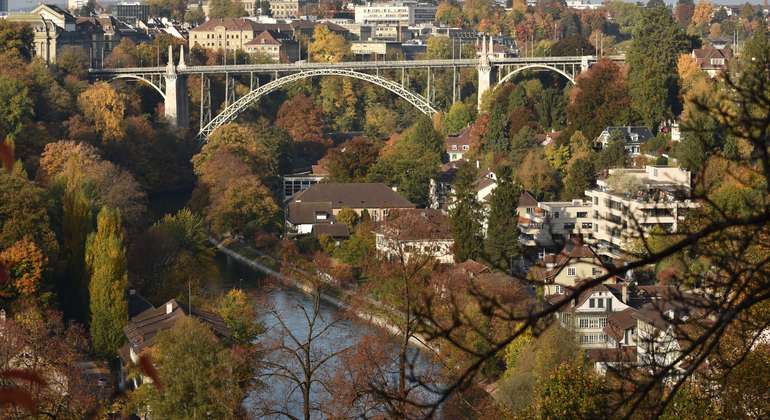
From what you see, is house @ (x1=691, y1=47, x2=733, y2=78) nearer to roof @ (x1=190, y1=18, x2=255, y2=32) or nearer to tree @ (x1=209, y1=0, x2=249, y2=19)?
roof @ (x1=190, y1=18, x2=255, y2=32)

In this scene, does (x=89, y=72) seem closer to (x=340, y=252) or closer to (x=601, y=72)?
(x=601, y=72)

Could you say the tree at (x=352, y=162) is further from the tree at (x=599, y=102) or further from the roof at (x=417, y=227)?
the roof at (x=417, y=227)

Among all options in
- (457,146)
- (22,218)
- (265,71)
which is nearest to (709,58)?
(457,146)

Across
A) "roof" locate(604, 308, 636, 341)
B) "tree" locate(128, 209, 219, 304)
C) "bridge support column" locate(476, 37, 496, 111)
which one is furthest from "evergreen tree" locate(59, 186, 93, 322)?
"bridge support column" locate(476, 37, 496, 111)

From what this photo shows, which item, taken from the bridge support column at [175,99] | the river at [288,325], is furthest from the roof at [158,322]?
the bridge support column at [175,99]

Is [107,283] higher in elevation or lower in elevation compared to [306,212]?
higher

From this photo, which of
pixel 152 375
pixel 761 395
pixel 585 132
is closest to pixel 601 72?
pixel 585 132

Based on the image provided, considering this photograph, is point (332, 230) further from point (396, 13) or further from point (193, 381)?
point (396, 13)
